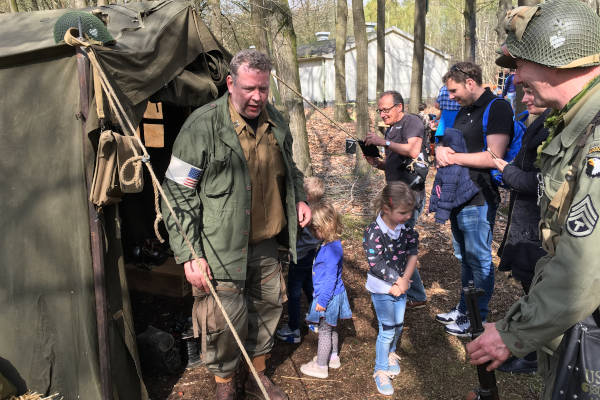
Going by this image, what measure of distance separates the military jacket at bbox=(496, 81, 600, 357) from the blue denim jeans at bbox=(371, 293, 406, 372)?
1.59m

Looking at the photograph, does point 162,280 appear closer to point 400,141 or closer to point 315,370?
point 315,370

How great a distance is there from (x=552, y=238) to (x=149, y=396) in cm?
321

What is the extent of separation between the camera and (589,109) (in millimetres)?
1611

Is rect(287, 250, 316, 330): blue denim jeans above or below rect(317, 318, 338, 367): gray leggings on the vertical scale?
above

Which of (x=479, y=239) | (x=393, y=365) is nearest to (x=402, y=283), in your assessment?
(x=393, y=365)

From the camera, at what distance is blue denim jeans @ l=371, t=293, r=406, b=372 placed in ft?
10.7

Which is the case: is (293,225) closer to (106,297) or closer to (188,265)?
(188,265)

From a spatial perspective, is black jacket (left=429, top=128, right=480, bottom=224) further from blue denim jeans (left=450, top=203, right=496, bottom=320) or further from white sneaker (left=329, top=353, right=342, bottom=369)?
white sneaker (left=329, top=353, right=342, bottom=369)

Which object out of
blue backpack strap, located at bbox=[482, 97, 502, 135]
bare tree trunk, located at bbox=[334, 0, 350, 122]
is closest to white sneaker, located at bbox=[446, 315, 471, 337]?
blue backpack strap, located at bbox=[482, 97, 502, 135]

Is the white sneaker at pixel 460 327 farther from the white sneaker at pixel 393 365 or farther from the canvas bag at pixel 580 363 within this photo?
the canvas bag at pixel 580 363

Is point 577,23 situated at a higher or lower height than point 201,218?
higher

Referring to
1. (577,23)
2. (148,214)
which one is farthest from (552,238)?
(148,214)

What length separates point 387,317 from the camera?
3.29m

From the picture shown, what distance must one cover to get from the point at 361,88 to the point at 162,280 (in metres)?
6.58
